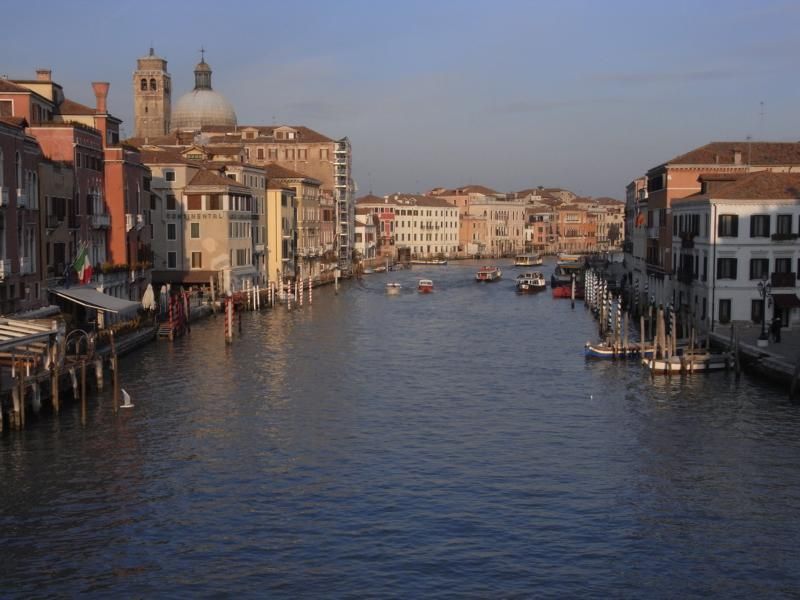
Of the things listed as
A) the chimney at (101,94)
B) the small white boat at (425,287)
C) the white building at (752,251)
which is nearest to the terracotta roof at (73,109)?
the chimney at (101,94)

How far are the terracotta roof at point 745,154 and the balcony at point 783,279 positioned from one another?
13289mm

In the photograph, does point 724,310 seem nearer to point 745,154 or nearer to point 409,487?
point 745,154

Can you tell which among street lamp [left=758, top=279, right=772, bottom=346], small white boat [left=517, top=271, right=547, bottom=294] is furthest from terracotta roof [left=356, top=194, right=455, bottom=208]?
street lamp [left=758, top=279, right=772, bottom=346]

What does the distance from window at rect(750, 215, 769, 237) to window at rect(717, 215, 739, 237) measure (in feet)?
1.69

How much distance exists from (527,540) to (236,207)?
147 feet

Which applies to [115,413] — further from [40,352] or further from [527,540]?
[527,540]

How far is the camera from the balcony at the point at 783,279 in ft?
120

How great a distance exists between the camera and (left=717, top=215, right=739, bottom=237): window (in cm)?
3734

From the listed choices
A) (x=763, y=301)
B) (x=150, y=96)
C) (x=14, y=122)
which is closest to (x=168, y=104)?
(x=150, y=96)

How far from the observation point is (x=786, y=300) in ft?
120

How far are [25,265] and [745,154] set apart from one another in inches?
1359

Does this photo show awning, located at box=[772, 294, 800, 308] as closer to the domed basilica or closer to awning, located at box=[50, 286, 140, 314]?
awning, located at box=[50, 286, 140, 314]

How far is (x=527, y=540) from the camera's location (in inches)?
666

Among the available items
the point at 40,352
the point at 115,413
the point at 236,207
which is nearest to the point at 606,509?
the point at 115,413
